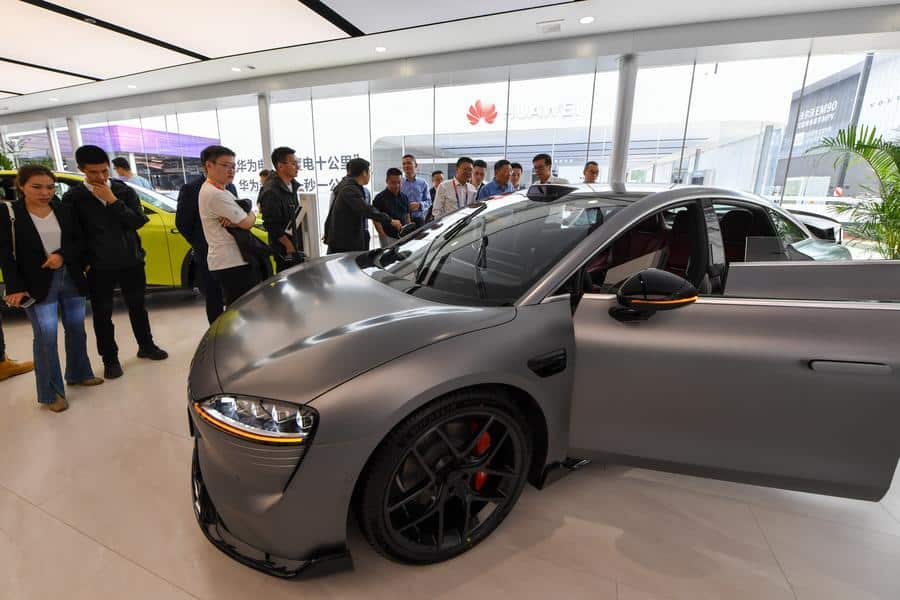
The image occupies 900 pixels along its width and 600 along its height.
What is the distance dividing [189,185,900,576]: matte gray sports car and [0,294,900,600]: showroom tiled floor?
0.63 feet

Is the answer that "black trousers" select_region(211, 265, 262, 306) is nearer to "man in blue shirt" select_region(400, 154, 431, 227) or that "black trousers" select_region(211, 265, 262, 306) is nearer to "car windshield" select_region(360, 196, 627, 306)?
"car windshield" select_region(360, 196, 627, 306)

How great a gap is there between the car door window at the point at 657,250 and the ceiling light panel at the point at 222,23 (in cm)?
546

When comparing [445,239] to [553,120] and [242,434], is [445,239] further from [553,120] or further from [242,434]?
[553,120]

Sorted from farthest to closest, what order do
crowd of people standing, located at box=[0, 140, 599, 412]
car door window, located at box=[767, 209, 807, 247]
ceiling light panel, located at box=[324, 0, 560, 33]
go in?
1. ceiling light panel, located at box=[324, 0, 560, 33]
2. crowd of people standing, located at box=[0, 140, 599, 412]
3. car door window, located at box=[767, 209, 807, 247]

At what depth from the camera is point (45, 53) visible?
281 inches

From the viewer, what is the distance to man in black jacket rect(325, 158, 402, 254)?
3.73 meters

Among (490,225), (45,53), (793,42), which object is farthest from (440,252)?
(45,53)

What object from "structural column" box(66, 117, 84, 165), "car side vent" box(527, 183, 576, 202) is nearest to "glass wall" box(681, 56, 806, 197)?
"car side vent" box(527, 183, 576, 202)

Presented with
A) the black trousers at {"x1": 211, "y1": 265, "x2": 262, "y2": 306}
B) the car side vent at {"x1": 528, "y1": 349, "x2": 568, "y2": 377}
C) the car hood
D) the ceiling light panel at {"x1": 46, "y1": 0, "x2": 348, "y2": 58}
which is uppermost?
the ceiling light panel at {"x1": 46, "y1": 0, "x2": 348, "y2": 58}

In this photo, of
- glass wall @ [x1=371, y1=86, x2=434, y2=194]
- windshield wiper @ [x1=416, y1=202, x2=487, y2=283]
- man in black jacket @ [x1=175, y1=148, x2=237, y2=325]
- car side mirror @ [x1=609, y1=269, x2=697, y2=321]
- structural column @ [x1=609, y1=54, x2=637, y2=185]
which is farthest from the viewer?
glass wall @ [x1=371, y1=86, x2=434, y2=194]

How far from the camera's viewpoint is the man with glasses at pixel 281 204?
131 inches

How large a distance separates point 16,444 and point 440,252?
7.86ft

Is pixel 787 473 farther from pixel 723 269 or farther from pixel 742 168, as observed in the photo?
pixel 742 168

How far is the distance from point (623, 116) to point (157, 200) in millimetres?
6879
